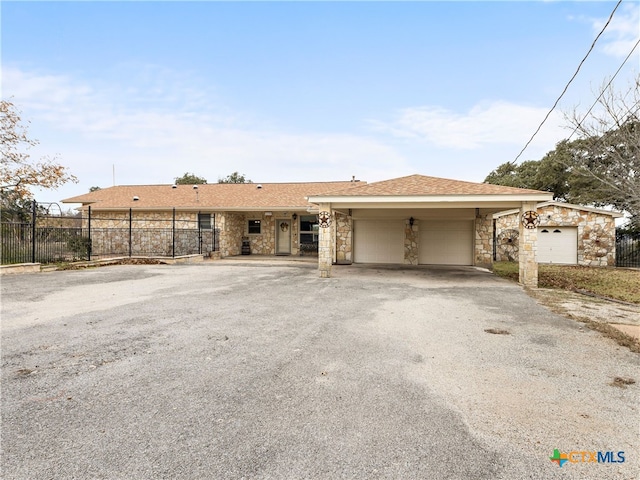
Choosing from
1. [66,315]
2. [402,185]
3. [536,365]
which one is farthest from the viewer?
[402,185]

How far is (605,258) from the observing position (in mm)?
17188

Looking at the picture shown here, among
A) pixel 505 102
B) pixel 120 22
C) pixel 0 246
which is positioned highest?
pixel 120 22

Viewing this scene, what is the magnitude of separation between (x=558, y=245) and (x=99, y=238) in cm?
2536

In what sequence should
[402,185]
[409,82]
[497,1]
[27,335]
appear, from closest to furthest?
[27,335]
[497,1]
[402,185]
[409,82]

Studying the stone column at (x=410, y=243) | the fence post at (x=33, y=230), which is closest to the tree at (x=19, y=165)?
the fence post at (x=33, y=230)

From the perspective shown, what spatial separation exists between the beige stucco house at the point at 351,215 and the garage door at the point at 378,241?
0.16 ft

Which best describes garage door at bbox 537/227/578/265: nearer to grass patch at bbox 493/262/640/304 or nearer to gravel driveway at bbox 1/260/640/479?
grass patch at bbox 493/262/640/304

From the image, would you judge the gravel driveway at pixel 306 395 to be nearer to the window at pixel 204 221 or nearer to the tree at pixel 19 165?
the window at pixel 204 221

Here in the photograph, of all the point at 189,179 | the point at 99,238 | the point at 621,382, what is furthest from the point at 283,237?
the point at 189,179

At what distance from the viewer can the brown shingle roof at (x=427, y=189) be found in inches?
420

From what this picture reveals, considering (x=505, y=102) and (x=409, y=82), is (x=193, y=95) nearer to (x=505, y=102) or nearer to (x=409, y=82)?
(x=409, y=82)

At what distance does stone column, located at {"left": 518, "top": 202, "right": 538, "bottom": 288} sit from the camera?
34.4ft

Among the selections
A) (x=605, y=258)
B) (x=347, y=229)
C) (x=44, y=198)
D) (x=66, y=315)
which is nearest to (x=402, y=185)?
(x=347, y=229)

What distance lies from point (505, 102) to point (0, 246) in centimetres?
Answer: 2017
